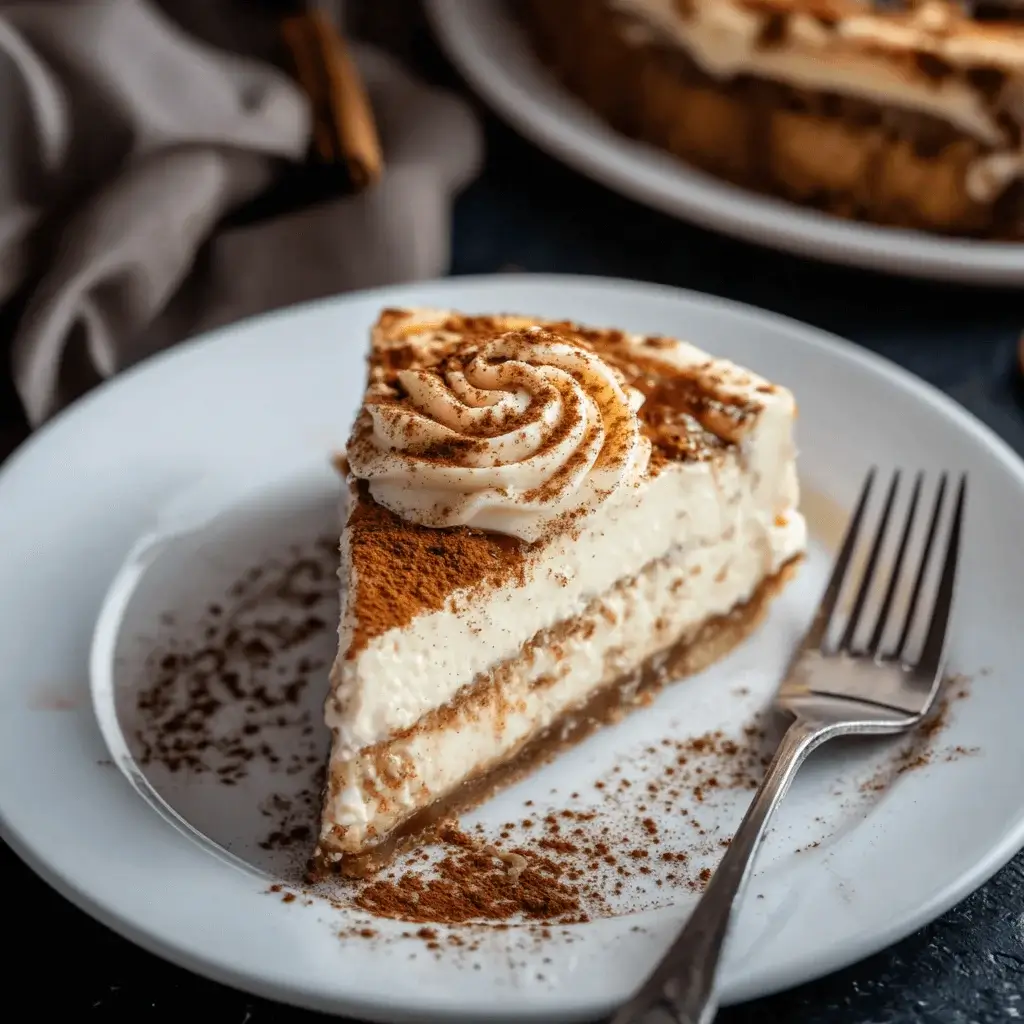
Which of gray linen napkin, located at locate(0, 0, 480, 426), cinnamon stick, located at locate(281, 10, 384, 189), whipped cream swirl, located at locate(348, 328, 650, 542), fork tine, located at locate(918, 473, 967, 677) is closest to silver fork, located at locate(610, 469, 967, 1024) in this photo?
fork tine, located at locate(918, 473, 967, 677)

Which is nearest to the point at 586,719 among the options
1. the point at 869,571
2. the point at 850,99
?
the point at 869,571

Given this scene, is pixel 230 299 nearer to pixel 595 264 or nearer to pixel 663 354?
pixel 595 264

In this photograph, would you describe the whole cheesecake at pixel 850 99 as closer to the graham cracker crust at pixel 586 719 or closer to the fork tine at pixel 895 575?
the fork tine at pixel 895 575

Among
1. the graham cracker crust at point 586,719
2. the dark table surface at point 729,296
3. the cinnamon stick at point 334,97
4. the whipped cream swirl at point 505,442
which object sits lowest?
the graham cracker crust at point 586,719

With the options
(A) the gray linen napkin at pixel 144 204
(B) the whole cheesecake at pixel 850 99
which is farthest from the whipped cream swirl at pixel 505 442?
(B) the whole cheesecake at pixel 850 99

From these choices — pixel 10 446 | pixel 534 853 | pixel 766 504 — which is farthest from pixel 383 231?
pixel 534 853
